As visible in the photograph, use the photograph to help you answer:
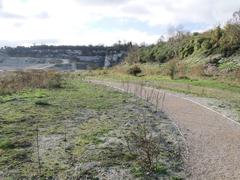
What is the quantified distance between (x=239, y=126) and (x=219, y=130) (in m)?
1.20

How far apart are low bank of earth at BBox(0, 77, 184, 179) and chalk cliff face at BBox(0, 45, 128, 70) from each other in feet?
290

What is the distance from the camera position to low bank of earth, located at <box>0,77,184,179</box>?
430 inches

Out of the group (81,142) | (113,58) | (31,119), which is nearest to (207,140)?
(81,142)

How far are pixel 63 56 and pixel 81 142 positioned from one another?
12332 centimetres

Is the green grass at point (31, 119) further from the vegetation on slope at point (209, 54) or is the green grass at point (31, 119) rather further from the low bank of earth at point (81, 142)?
the vegetation on slope at point (209, 54)

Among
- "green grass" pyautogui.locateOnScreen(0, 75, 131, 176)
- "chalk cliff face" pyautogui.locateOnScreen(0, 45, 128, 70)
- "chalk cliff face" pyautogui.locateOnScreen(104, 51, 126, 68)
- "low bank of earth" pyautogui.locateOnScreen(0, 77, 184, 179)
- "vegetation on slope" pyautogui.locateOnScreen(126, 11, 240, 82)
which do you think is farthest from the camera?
"chalk cliff face" pyautogui.locateOnScreen(0, 45, 128, 70)

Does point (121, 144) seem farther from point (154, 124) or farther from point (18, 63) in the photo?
point (18, 63)

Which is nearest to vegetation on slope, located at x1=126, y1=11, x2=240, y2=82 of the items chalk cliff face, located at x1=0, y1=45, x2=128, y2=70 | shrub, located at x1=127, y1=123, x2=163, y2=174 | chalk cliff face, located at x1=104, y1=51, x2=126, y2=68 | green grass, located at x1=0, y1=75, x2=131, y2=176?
green grass, located at x1=0, y1=75, x2=131, y2=176

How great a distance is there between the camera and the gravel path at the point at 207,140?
11.2 metres

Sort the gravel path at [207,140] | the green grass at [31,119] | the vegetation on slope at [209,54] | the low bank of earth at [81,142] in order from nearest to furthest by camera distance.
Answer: the low bank of earth at [81,142] → the gravel path at [207,140] → the green grass at [31,119] → the vegetation on slope at [209,54]

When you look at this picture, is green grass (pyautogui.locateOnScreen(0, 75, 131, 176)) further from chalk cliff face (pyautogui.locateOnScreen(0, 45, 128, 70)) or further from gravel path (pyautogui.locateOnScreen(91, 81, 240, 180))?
chalk cliff face (pyautogui.locateOnScreen(0, 45, 128, 70))

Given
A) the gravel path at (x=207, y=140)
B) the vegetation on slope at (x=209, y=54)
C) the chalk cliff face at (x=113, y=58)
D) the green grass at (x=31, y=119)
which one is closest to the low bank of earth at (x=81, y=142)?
the green grass at (x=31, y=119)

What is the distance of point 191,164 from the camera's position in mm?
11719

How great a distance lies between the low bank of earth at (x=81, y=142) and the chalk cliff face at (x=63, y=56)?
88.4m
